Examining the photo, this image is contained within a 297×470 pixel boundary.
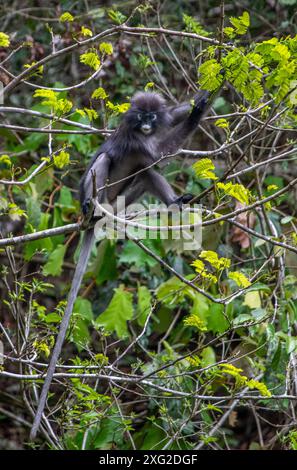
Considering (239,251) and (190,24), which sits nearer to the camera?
(190,24)

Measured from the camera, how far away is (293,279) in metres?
5.10

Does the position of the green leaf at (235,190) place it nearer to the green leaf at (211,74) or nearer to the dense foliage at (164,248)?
the dense foliage at (164,248)

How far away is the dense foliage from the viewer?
3973 millimetres

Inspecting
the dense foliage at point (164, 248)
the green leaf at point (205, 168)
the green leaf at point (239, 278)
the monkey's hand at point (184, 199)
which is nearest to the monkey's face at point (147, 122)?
the dense foliage at point (164, 248)

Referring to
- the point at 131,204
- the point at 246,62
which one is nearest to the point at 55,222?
the point at 131,204

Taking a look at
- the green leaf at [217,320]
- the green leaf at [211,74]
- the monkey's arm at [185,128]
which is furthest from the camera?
the monkey's arm at [185,128]

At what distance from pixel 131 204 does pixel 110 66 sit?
6.48 feet

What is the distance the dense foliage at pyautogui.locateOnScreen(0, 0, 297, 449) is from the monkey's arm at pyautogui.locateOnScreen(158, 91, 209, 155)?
17 cm

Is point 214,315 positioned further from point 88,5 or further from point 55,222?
point 88,5

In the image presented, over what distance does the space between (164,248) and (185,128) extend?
3.43 feet

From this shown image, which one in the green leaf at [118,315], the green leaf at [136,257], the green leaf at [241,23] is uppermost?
the green leaf at [241,23]

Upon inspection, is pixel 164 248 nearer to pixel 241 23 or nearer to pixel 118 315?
pixel 118 315

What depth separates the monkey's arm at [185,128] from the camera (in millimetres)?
5030

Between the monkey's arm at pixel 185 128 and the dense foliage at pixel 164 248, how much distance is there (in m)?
0.17
